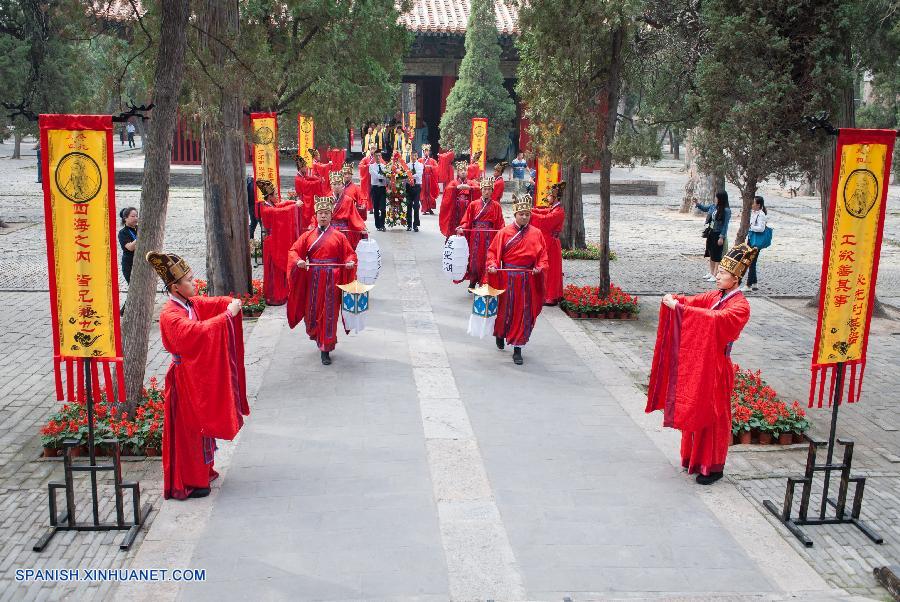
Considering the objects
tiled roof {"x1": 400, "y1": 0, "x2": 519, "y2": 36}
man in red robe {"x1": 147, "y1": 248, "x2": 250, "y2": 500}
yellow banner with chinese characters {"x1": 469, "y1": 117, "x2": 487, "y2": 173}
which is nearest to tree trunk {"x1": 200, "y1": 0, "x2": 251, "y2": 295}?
man in red robe {"x1": 147, "y1": 248, "x2": 250, "y2": 500}

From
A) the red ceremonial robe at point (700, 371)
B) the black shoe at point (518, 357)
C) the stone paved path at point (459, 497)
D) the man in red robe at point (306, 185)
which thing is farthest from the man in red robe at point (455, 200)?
the red ceremonial robe at point (700, 371)

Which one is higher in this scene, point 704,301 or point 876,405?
point 704,301

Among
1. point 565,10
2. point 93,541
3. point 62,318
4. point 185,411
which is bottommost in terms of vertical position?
point 93,541

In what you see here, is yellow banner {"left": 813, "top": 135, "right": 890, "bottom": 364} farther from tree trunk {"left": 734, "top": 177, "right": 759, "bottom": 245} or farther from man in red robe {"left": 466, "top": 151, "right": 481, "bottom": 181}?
man in red robe {"left": 466, "top": 151, "right": 481, "bottom": 181}

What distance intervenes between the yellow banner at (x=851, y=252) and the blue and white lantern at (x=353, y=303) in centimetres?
463

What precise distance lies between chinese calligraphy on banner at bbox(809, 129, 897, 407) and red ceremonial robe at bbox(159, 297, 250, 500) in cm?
407

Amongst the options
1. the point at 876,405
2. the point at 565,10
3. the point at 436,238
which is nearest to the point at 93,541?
the point at 876,405

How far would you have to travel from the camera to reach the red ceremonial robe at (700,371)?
6359mm

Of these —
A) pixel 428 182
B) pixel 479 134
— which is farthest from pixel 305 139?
pixel 479 134

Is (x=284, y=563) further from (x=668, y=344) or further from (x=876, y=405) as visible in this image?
(x=876, y=405)

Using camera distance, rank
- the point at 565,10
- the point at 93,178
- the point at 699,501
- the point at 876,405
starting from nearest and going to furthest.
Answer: the point at 93,178 < the point at 699,501 < the point at 876,405 < the point at 565,10

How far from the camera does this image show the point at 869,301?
643cm

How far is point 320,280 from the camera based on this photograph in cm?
934

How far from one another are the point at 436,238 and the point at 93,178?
505 inches
